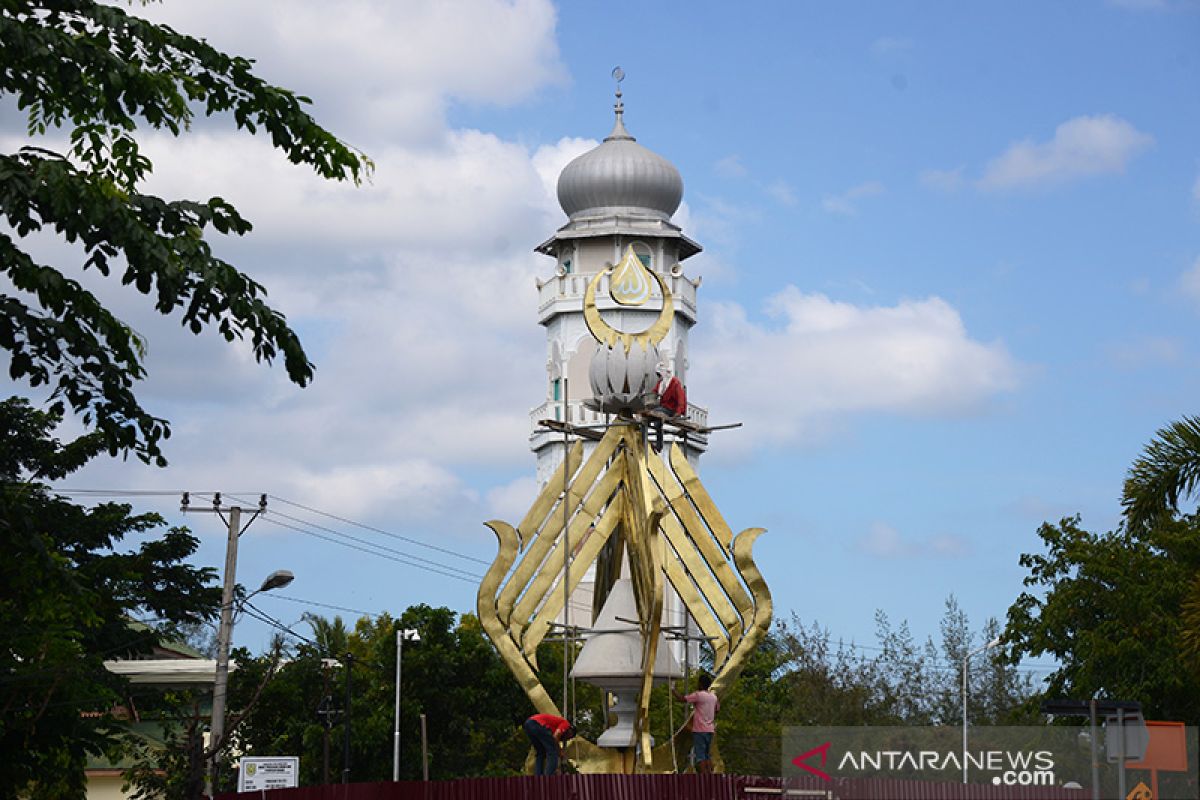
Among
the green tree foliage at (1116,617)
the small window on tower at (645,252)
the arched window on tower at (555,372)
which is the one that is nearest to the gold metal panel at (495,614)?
the green tree foliage at (1116,617)

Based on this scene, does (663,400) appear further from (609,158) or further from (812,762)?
(609,158)

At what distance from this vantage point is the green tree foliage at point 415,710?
5022cm

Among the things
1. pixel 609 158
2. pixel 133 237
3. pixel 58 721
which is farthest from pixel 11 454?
pixel 133 237

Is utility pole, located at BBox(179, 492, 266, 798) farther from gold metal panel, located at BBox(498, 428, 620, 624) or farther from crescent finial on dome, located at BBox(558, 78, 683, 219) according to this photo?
crescent finial on dome, located at BBox(558, 78, 683, 219)

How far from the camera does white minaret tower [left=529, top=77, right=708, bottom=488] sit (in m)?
66.4

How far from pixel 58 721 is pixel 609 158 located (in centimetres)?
4388

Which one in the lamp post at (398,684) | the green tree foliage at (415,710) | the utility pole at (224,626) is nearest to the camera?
the utility pole at (224,626)

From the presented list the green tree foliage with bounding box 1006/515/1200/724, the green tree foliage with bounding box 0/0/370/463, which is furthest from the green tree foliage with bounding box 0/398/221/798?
the green tree foliage with bounding box 1006/515/1200/724

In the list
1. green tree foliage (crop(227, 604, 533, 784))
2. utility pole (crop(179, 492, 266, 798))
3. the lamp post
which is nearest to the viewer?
utility pole (crop(179, 492, 266, 798))

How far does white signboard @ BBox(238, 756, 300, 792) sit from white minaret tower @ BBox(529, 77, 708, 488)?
124ft

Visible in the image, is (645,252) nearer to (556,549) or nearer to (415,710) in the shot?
(415,710)

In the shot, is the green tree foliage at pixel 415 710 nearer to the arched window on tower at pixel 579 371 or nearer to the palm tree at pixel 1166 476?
the arched window on tower at pixel 579 371

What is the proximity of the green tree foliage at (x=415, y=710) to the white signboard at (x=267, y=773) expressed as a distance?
21.3m

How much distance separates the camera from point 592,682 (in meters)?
25.3
